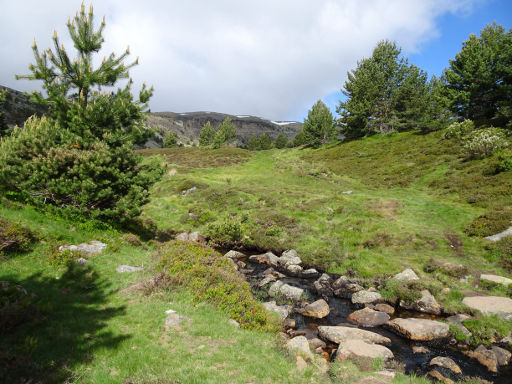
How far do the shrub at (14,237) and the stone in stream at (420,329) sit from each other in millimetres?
15338

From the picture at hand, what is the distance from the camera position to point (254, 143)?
405 feet

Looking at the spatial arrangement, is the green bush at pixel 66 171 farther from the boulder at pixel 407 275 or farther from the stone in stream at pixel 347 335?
the boulder at pixel 407 275

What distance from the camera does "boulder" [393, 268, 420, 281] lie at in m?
14.7

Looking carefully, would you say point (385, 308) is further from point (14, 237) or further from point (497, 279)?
point (14, 237)

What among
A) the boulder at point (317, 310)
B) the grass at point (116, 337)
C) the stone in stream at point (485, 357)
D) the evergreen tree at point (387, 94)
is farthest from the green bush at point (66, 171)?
the evergreen tree at point (387, 94)

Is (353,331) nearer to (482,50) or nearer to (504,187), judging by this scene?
(504,187)

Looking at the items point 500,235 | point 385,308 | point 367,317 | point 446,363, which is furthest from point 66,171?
point 500,235

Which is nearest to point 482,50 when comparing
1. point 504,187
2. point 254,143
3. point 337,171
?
point 337,171

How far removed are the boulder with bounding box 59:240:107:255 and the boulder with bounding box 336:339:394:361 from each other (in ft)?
36.8

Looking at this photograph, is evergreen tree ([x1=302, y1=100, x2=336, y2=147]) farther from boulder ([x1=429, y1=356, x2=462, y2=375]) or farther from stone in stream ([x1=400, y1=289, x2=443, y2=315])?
boulder ([x1=429, y1=356, x2=462, y2=375])

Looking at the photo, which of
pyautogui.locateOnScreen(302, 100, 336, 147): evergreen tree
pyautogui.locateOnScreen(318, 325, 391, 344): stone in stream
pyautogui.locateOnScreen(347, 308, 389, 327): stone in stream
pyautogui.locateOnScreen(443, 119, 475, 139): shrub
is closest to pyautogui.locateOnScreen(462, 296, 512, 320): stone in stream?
pyautogui.locateOnScreen(347, 308, 389, 327): stone in stream

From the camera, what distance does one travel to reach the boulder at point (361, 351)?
8828 millimetres

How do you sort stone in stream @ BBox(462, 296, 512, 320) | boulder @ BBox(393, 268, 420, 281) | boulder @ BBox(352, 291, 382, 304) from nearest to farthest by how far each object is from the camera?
stone in stream @ BBox(462, 296, 512, 320), boulder @ BBox(352, 291, 382, 304), boulder @ BBox(393, 268, 420, 281)

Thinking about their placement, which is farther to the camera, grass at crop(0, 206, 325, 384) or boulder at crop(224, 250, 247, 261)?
boulder at crop(224, 250, 247, 261)
